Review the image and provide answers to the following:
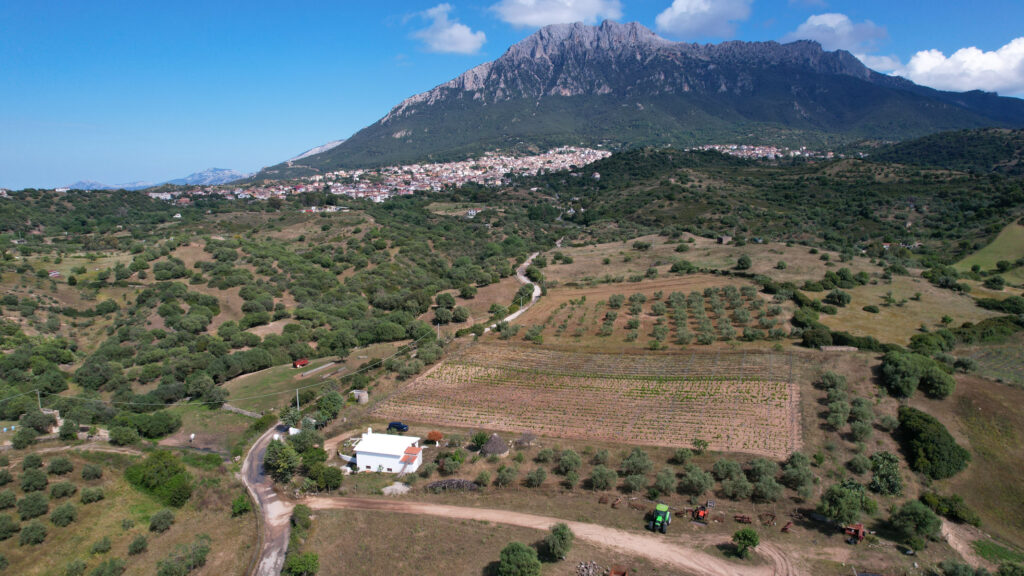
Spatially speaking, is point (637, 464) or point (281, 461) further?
point (281, 461)

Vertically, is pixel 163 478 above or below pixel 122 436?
below

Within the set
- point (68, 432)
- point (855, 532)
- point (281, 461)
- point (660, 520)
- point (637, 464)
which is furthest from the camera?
point (68, 432)

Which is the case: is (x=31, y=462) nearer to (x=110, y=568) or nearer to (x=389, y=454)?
(x=110, y=568)

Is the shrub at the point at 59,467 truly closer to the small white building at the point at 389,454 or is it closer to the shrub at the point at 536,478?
the small white building at the point at 389,454

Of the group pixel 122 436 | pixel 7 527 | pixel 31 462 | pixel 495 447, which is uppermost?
pixel 31 462

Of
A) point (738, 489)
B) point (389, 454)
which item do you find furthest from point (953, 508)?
point (389, 454)

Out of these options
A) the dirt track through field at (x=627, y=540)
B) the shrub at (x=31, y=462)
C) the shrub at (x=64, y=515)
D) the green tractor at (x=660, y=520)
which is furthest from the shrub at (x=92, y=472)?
the green tractor at (x=660, y=520)

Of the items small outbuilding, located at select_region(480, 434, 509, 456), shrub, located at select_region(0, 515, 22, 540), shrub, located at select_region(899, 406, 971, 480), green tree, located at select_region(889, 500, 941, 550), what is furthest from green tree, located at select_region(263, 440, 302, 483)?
shrub, located at select_region(899, 406, 971, 480)
